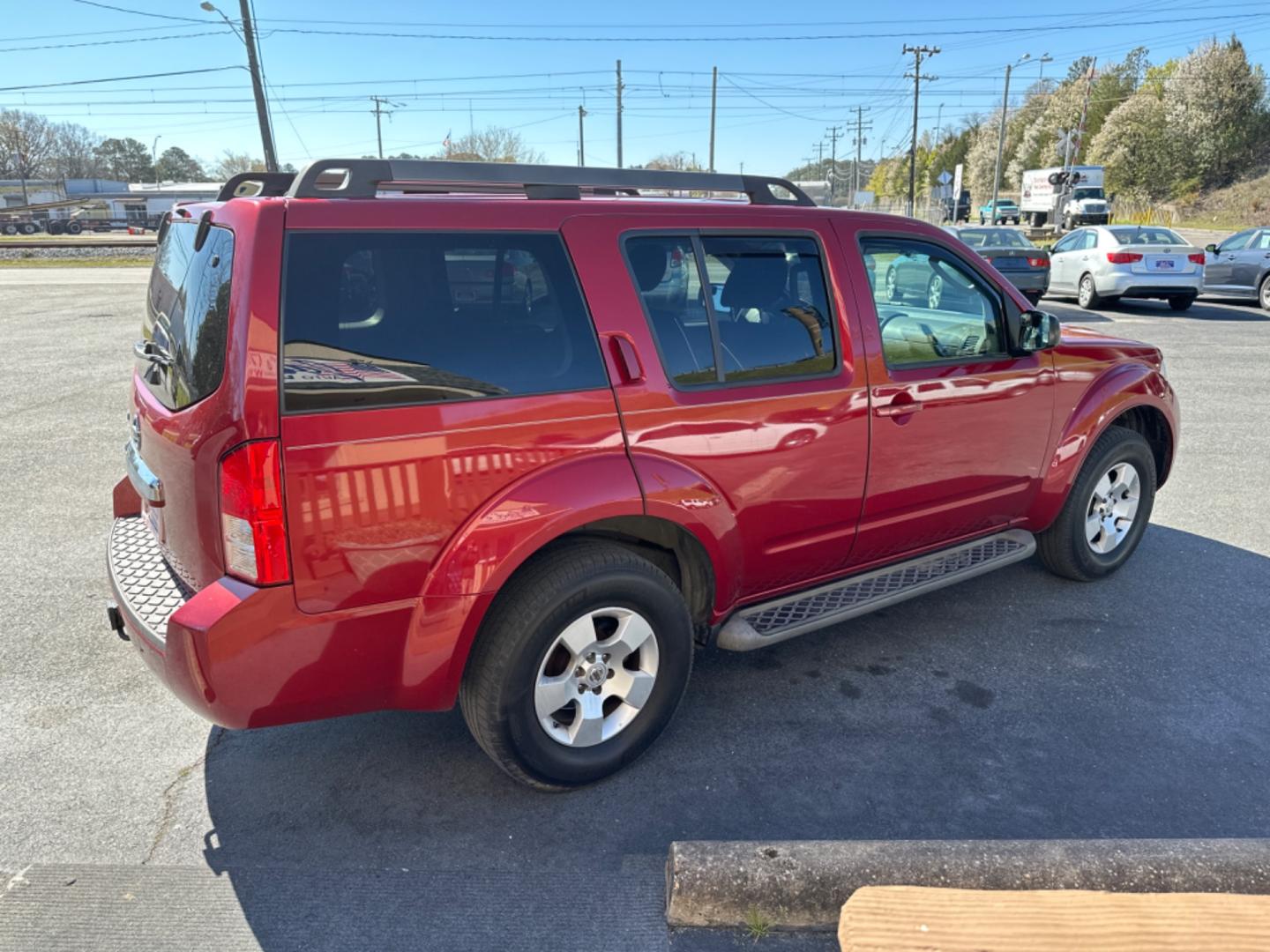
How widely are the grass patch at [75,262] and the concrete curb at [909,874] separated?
106 ft

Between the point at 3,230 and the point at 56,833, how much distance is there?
3148 inches

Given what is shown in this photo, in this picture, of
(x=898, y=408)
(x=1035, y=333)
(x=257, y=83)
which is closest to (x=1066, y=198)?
(x=257, y=83)

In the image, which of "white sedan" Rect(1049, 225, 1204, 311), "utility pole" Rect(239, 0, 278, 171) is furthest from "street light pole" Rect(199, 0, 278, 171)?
"white sedan" Rect(1049, 225, 1204, 311)

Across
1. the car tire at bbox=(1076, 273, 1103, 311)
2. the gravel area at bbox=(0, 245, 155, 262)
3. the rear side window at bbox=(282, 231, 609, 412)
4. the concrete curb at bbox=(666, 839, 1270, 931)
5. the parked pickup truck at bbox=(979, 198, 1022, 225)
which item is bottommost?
the concrete curb at bbox=(666, 839, 1270, 931)

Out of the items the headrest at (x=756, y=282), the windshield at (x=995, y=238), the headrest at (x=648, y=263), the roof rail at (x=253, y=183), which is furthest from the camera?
the windshield at (x=995, y=238)

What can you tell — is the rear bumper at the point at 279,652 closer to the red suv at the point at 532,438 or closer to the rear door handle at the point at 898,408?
the red suv at the point at 532,438

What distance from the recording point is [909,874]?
2.31 metres

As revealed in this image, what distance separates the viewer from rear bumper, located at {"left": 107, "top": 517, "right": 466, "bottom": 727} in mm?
2342

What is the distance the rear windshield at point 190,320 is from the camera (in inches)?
94.7

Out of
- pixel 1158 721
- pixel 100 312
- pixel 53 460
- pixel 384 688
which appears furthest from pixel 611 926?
pixel 100 312

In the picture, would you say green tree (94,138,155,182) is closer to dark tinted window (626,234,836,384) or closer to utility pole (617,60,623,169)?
utility pole (617,60,623,169)

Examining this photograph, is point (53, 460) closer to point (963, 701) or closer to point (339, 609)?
point (339, 609)

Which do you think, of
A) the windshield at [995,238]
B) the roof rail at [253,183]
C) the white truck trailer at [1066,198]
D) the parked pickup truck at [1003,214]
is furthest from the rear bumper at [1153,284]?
the parked pickup truck at [1003,214]

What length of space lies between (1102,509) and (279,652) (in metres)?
4.03
